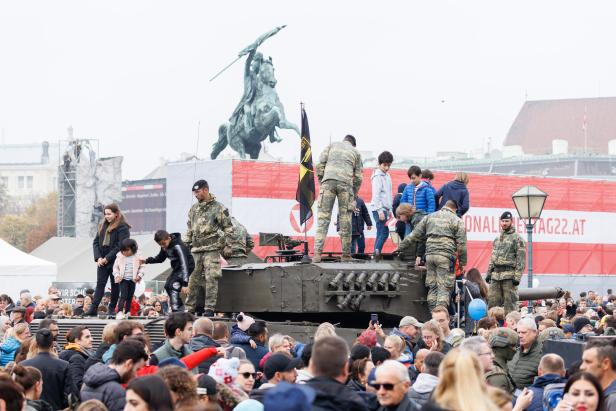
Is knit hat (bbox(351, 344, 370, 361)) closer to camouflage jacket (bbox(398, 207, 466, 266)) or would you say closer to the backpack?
the backpack

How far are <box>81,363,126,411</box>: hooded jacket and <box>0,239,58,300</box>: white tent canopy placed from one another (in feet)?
72.4

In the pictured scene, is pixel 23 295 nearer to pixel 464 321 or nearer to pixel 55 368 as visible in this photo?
pixel 464 321

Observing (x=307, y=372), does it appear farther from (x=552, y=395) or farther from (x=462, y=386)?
(x=462, y=386)

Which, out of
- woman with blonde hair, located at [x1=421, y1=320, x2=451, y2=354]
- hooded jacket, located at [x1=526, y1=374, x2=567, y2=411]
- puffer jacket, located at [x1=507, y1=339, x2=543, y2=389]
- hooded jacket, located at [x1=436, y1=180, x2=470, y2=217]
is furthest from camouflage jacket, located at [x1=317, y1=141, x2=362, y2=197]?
hooded jacket, located at [x1=526, y1=374, x2=567, y2=411]

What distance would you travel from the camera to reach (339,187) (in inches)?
725

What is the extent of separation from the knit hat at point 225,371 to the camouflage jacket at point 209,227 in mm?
7135

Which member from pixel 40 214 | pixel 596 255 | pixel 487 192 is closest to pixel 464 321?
pixel 487 192

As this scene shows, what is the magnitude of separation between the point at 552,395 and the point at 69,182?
50.6 meters

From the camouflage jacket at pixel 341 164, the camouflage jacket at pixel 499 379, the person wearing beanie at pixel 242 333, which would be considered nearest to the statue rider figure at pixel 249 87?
the camouflage jacket at pixel 341 164

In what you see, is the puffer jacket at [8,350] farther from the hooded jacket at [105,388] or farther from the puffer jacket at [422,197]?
the puffer jacket at [422,197]

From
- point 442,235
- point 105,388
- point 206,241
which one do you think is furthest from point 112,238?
point 105,388

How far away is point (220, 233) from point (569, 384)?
9.36m

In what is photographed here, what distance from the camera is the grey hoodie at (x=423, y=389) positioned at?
9.83 meters

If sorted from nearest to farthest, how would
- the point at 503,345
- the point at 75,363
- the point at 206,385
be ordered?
the point at 206,385 < the point at 75,363 < the point at 503,345
